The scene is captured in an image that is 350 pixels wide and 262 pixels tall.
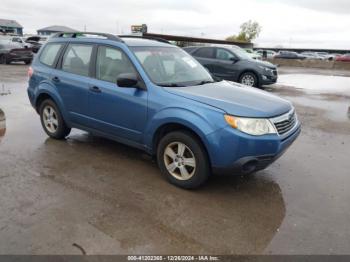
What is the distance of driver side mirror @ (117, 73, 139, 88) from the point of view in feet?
14.2

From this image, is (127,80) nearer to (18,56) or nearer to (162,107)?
(162,107)

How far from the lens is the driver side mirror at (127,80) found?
170 inches

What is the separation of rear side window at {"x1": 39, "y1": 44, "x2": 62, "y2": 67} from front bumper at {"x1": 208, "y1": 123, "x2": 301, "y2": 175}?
3.42 m

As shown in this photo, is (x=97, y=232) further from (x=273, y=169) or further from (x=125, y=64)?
(x=273, y=169)

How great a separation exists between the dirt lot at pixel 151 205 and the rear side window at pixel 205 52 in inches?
317

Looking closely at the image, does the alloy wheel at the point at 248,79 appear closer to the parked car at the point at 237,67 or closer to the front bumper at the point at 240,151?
the parked car at the point at 237,67

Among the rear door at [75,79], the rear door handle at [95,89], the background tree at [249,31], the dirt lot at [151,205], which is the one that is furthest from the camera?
the background tree at [249,31]

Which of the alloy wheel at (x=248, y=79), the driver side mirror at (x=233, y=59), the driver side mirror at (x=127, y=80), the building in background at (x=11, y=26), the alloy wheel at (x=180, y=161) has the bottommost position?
the alloy wheel at (x=180, y=161)

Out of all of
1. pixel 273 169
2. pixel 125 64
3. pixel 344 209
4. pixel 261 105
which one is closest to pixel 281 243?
pixel 344 209

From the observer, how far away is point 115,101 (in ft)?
15.4

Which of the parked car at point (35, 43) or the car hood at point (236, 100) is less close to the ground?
the parked car at point (35, 43)

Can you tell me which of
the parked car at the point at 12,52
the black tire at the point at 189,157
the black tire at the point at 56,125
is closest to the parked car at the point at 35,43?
the parked car at the point at 12,52

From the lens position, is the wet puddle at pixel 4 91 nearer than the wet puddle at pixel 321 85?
Yes

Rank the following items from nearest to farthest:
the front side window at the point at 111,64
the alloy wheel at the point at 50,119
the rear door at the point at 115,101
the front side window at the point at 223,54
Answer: the rear door at the point at 115,101, the front side window at the point at 111,64, the alloy wheel at the point at 50,119, the front side window at the point at 223,54
